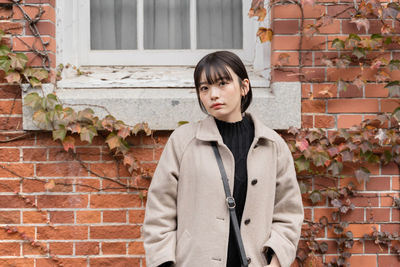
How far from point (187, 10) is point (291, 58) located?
869 millimetres

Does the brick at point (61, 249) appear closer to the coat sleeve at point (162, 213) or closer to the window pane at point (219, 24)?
the coat sleeve at point (162, 213)

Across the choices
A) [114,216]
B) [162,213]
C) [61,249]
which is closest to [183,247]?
[162,213]

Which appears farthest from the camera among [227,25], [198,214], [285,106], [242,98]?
[227,25]

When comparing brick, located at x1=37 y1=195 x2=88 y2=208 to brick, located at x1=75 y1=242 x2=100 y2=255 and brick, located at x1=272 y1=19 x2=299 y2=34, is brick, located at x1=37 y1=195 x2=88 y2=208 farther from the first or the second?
brick, located at x1=272 y1=19 x2=299 y2=34

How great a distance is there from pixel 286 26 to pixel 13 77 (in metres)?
1.73

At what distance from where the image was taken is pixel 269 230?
2.26 meters

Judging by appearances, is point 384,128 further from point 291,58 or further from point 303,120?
point 291,58

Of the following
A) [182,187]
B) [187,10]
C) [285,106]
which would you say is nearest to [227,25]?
[187,10]

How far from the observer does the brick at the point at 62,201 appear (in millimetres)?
2977

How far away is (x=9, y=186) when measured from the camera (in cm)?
297

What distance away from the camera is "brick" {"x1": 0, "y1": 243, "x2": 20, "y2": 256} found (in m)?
2.98

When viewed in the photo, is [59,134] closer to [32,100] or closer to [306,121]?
[32,100]

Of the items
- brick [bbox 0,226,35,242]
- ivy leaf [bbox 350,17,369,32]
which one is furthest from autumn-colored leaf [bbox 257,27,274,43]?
brick [bbox 0,226,35,242]

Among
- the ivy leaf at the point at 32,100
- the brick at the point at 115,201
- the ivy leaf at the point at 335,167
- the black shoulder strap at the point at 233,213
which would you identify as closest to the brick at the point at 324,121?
the ivy leaf at the point at 335,167
